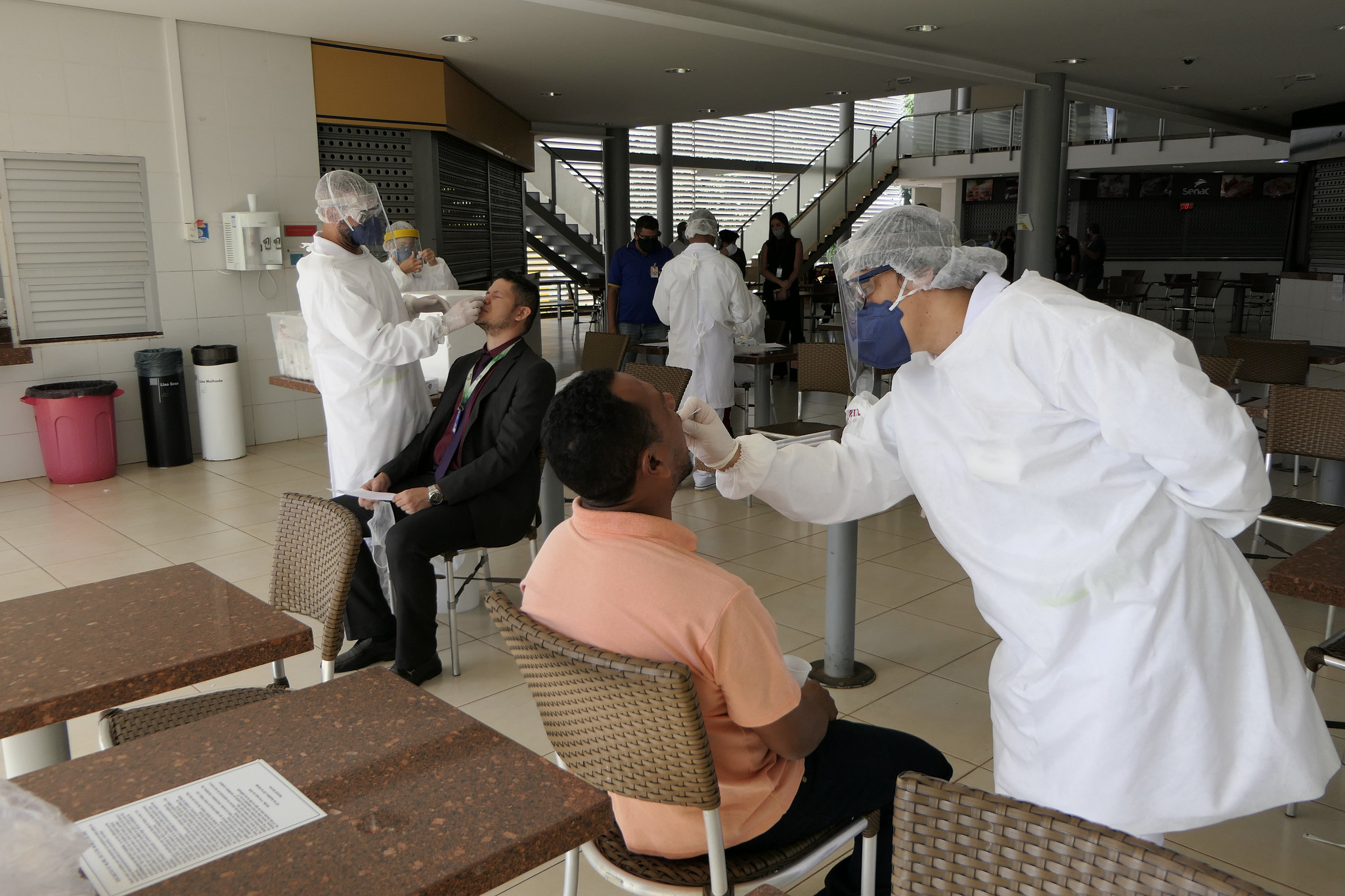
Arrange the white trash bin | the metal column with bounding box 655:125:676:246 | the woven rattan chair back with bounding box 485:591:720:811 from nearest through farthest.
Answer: the woven rattan chair back with bounding box 485:591:720:811 < the white trash bin < the metal column with bounding box 655:125:676:246

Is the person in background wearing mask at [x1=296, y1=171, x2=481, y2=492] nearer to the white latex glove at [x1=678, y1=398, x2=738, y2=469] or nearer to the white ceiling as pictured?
the white latex glove at [x1=678, y1=398, x2=738, y2=469]

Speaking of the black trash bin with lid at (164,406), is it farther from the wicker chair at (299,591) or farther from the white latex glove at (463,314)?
the wicker chair at (299,591)

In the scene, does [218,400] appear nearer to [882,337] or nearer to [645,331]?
[645,331]

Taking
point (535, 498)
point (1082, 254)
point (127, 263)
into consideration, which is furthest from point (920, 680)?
point (1082, 254)

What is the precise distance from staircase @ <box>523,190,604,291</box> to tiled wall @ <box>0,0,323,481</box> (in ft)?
19.5

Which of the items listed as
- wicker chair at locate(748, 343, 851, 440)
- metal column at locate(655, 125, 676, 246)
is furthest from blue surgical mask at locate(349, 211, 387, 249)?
metal column at locate(655, 125, 676, 246)

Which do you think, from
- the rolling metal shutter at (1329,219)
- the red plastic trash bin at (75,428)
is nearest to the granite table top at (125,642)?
the red plastic trash bin at (75,428)

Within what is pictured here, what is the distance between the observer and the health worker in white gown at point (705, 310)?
5.84 m

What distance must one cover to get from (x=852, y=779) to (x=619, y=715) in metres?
0.48

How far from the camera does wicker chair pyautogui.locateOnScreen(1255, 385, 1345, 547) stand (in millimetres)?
3480

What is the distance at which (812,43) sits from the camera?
701 centimetres

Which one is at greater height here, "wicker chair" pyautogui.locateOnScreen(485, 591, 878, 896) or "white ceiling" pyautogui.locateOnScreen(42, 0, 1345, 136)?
"white ceiling" pyautogui.locateOnScreen(42, 0, 1345, 136)

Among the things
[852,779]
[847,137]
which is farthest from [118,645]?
[847,137]

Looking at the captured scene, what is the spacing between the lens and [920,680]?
313 cm
